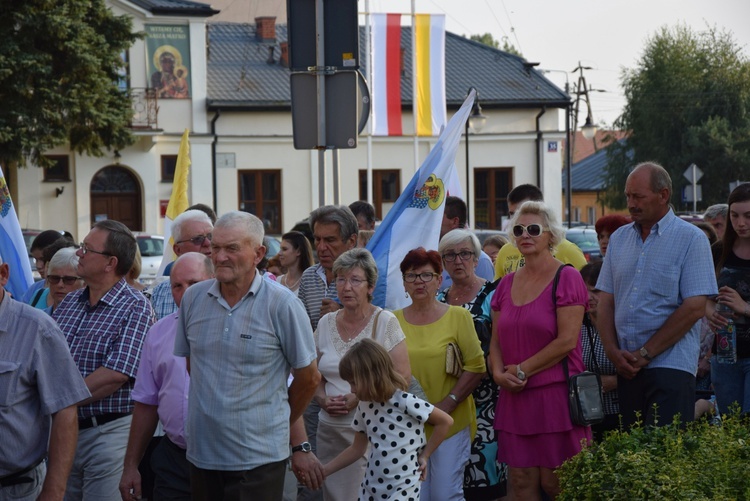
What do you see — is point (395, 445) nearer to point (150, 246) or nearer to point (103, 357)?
point (103, 357)

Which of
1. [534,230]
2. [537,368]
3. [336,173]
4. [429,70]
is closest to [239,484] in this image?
[537,368]

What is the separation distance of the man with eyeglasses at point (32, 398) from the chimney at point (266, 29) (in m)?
41.0

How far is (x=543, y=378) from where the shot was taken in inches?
252

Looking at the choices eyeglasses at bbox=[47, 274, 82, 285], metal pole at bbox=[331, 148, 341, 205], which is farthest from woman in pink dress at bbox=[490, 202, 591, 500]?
eyeglasses at bbox=[47, 274, 82, 285]

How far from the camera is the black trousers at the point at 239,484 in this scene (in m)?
5.15

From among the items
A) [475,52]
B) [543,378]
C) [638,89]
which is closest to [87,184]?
[475,52]

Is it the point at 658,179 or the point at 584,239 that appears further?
the point at 584,239

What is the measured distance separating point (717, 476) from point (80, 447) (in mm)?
3463

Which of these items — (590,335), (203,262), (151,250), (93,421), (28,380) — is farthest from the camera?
(151,250)

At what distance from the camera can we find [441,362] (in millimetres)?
6875

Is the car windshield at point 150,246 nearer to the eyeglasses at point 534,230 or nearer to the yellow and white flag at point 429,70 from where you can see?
the yellow and white flag at point 429,70

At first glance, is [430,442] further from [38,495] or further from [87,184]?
[87,184]

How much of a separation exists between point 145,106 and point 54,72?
5427 millimetres

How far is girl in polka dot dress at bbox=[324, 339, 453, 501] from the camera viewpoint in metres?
6.00
